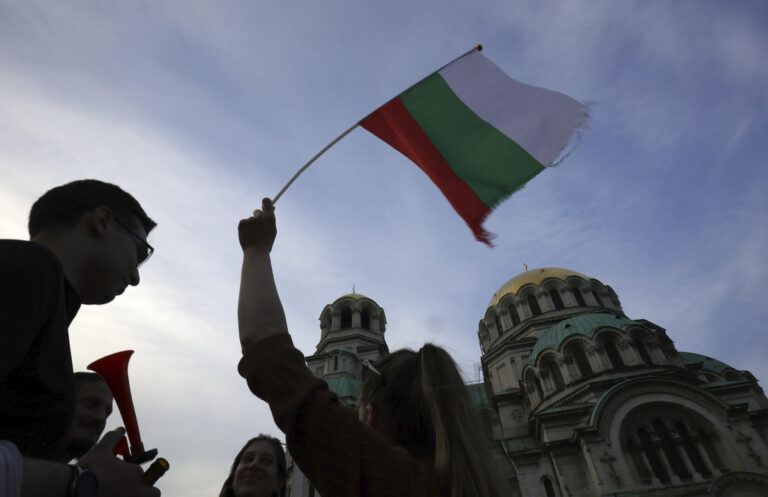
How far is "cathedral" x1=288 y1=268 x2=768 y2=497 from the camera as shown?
1906 centimetres

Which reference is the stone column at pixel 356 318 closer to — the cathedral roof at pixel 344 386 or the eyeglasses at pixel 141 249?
the cathedral roof at pixel 344 386

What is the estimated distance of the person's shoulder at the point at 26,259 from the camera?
1.43m

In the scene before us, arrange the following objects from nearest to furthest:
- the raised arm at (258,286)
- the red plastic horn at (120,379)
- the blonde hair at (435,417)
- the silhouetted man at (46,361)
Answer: the silhouetted man at (46,361) < the raised arm at (258,286) < the blonde hair at (435,417) < the red plastic horn at (120,379)

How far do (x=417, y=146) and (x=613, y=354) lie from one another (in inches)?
1013

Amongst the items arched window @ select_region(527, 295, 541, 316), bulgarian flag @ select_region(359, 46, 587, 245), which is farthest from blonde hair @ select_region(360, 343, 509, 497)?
arched window @ select_region(527, 295, 541, 316)

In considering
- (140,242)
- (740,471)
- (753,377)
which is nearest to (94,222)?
(140,242)

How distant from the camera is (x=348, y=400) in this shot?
88.9 feet

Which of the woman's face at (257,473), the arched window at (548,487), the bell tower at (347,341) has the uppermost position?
the bell tower at (347,341)

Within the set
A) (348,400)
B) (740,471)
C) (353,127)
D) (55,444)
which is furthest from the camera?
(348,400)

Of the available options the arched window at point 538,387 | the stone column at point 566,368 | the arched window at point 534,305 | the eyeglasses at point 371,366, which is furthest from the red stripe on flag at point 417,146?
the arched window at point 534,305

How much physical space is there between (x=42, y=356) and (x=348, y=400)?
90.3 ft

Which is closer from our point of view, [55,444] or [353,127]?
[55,444]

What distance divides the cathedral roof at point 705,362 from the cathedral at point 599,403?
0.47ft

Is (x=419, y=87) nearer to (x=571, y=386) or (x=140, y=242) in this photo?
(x=140, y=242)
